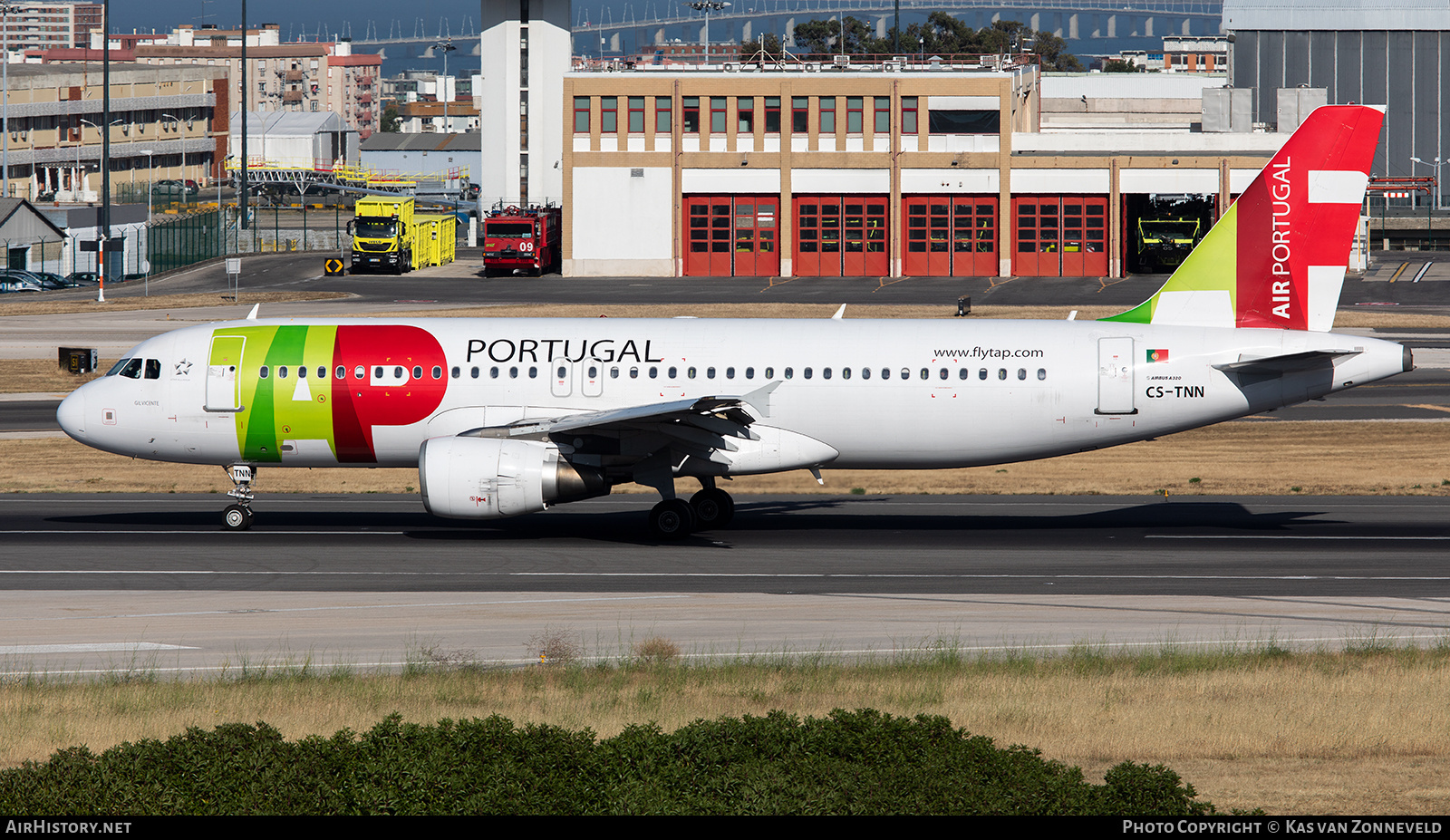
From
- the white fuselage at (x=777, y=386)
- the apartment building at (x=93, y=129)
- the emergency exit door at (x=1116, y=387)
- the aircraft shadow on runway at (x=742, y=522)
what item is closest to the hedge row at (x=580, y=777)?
the white fuselage at (x=777, y=386)

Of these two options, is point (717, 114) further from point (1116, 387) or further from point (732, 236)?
point (1116, 387)

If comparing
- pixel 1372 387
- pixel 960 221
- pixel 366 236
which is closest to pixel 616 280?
pixel 366 236

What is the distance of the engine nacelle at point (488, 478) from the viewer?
91.1 ft

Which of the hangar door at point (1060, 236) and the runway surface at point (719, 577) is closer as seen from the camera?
the runway surface at point (719, 577)

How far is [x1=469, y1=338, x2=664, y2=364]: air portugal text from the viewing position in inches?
1187

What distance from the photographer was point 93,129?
173500 mm

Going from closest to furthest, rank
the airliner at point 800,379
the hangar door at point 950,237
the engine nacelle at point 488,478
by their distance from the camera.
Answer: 1. the engine nacelle at point 488,478
2. the airliner at point 800,379
3. the hangar door at point 950,237

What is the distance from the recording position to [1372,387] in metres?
55.1

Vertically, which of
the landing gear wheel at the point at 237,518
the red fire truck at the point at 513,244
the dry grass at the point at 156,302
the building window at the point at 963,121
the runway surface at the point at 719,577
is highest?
the building window at the point at 963,121

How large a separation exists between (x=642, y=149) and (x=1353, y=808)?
8501cm

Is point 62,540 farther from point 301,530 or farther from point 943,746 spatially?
point 943,746

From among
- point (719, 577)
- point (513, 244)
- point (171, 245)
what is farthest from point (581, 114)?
point (719, 577)

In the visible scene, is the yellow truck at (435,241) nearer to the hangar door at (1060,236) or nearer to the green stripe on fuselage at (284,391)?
the hangar door at (1060,236)

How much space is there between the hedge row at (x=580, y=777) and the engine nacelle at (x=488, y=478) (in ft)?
49.2
